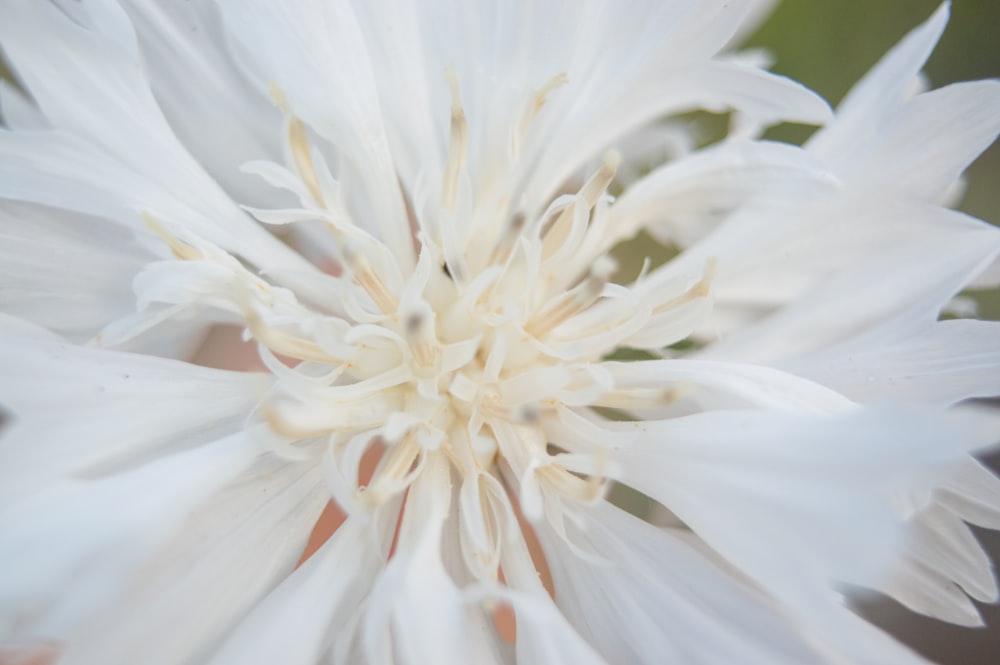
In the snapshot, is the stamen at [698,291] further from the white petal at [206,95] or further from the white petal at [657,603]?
the white petal at [206,95]

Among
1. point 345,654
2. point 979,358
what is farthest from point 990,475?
point 345,654

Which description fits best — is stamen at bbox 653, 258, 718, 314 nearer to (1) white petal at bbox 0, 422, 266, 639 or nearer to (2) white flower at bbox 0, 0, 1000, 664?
(2) white flower at bbox 0, 0, 1000, 664

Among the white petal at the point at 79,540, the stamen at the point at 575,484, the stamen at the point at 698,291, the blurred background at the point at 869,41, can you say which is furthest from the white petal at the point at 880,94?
the blurred background at the point at 869,41

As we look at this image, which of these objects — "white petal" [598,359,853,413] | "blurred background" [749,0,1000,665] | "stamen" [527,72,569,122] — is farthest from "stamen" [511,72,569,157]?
"blurred background" [749,0,1000,665]

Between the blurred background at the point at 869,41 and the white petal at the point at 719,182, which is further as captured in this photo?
the blurred background at the point at 869,41

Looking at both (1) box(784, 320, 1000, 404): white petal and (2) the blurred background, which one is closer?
(1) box(784, 320, 1000, 404): white petal

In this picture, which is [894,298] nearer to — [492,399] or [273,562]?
[492,399]
